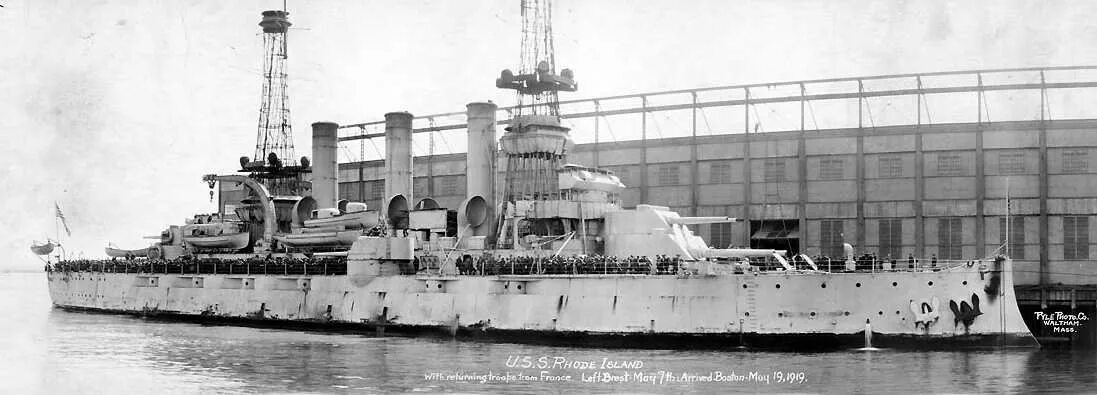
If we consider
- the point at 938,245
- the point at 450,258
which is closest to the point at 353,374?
the point at 450,258

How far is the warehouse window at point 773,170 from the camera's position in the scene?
152 ft

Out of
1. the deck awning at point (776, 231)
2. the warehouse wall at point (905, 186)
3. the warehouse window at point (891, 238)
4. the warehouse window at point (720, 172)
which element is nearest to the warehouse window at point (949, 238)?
the warehouse wall at point (905, 186)

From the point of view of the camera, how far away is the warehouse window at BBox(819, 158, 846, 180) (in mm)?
44875

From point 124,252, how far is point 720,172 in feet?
102

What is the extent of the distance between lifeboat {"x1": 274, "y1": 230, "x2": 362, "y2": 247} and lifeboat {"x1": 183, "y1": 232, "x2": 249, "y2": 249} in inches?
138

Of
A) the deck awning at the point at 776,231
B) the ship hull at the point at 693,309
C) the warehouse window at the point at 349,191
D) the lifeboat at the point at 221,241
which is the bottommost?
the ship hull at the point at 693,309

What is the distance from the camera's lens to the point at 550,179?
123 feet

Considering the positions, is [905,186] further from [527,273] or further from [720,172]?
[527,273]

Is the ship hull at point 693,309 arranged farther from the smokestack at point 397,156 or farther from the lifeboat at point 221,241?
the lifeboat at point 221,241

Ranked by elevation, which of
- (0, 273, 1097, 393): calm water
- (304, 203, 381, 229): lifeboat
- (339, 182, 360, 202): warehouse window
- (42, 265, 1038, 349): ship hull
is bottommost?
(0, 273, 1097, 393): calm water

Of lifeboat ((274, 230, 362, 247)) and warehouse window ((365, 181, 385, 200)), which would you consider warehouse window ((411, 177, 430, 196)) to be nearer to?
warehouse window ((365, 181, 385, 200))

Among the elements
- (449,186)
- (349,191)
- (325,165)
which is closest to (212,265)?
(325,165)

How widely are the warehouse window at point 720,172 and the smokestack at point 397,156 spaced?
13734 millimetres

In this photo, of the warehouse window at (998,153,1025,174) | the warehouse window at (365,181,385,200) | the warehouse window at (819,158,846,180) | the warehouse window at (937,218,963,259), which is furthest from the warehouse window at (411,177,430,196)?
the warehouse window at (998,153,1025,174)
